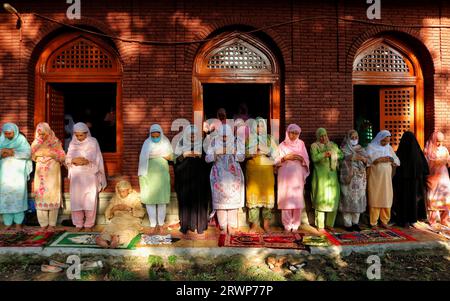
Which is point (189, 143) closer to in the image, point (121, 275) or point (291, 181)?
point (291, 181)

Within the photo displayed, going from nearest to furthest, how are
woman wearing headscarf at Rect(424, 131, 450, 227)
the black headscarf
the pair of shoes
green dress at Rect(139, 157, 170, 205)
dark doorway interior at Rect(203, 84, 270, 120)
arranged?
green dress at Rect(139, 157, 170, 205) < the pair of shoes < the black headscarf < woman wearing headscarf at Rect(424, 131, 450, 227) < dark doorway interior at Rect(203, 84, 270, 120)

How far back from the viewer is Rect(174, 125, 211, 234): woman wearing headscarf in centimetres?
620

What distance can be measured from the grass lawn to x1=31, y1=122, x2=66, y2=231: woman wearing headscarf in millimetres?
1118

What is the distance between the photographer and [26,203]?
645cm

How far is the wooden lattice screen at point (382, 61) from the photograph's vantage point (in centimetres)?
755

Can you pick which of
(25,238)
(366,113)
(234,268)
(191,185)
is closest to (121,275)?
(234,268)

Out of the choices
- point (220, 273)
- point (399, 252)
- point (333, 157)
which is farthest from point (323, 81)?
point (220, 273)

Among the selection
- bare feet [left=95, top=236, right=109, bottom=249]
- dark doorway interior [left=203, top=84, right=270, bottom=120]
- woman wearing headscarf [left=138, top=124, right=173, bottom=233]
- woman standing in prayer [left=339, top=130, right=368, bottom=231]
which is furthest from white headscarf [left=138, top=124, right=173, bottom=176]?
dark doorway interior [left=203, top=84, right=270, bottom=120]

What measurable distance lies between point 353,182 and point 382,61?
293 centimetres

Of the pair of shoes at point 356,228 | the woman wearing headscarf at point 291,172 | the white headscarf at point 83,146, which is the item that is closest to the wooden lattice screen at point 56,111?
the white headscarf at point 83,146

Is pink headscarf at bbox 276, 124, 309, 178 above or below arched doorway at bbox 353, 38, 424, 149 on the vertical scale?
below

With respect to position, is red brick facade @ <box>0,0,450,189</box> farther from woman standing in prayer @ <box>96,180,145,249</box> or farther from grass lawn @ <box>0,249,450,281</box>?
grass lawn @ <box>0,249,450,281</box>

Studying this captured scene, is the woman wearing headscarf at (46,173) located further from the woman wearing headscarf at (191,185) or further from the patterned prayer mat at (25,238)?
the woman wearing headscarf at (191,185)

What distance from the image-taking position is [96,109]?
916cm
